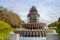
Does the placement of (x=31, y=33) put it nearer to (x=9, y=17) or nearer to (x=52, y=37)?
(x=52, y=37)

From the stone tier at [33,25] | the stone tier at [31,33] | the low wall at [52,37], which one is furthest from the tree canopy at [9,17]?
the low wall at [52,37]

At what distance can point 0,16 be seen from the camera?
1705 inches

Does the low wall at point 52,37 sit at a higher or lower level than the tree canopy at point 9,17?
lower

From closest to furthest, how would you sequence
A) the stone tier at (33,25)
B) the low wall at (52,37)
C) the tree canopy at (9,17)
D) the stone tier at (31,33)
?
the low wall at (52,37), the stone tier at (31,33), the stone tier at (33,25), the tree canopy at (9,17)

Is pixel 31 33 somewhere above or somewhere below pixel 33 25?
below

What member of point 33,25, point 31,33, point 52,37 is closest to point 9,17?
point 33,25

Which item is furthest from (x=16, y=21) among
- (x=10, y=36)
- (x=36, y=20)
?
(x=10, y=36)

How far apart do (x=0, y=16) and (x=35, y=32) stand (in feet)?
79.2

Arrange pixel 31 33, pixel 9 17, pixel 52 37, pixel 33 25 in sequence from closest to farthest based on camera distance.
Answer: pixel 52 37 → pixel 31 33 → pixel 33 25 → pixel 9 17

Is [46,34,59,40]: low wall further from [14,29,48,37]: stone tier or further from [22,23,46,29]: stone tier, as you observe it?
[22,23,46,29]: stone tier

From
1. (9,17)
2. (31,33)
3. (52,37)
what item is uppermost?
(9,17)

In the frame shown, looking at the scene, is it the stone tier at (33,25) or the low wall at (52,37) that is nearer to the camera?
the low wall at (52,37)

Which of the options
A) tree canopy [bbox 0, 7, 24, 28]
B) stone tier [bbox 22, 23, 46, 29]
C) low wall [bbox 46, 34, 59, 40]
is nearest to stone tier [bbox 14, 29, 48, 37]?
stone tier [bbox 22, 23, 46, 29]

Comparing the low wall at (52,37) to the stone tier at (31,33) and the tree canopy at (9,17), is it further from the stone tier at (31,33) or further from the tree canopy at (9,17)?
the tree canopy at (9,17)
